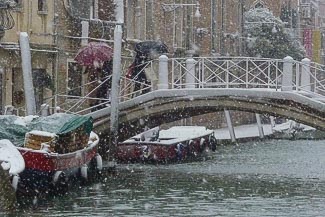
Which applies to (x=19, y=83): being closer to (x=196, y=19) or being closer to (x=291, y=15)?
(x=196, y=19)

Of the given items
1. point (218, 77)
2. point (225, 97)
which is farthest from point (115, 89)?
point (225, 97)

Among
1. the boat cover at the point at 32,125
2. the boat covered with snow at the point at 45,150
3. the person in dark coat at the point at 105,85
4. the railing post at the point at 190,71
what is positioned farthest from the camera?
the person in dark coat at the point at 105,85

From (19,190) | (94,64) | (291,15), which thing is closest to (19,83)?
(94,64)

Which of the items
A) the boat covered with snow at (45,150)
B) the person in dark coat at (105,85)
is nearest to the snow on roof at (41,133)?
the boat covered with snow at (45,150)

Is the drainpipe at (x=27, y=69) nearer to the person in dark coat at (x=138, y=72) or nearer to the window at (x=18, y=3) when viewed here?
the window at (x=18, y=3)

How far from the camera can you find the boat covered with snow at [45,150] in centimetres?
1742

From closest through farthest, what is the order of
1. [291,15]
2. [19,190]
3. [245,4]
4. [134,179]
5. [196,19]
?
[19,190]
[134,179]
[196,19]
[245,4]
[291,15]

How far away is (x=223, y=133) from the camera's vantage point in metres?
38.4

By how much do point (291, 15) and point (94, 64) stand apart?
2860cm

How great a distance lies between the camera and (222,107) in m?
24.2

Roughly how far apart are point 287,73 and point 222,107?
2.17 metres

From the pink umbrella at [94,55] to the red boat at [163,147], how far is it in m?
2.11

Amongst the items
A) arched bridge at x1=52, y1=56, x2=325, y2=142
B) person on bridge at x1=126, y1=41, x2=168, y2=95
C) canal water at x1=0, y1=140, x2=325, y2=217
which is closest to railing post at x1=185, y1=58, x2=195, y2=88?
arched bridge at x1=52, y1=56, x2=325, y2=142

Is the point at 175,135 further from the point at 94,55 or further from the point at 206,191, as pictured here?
the point at 206,191
